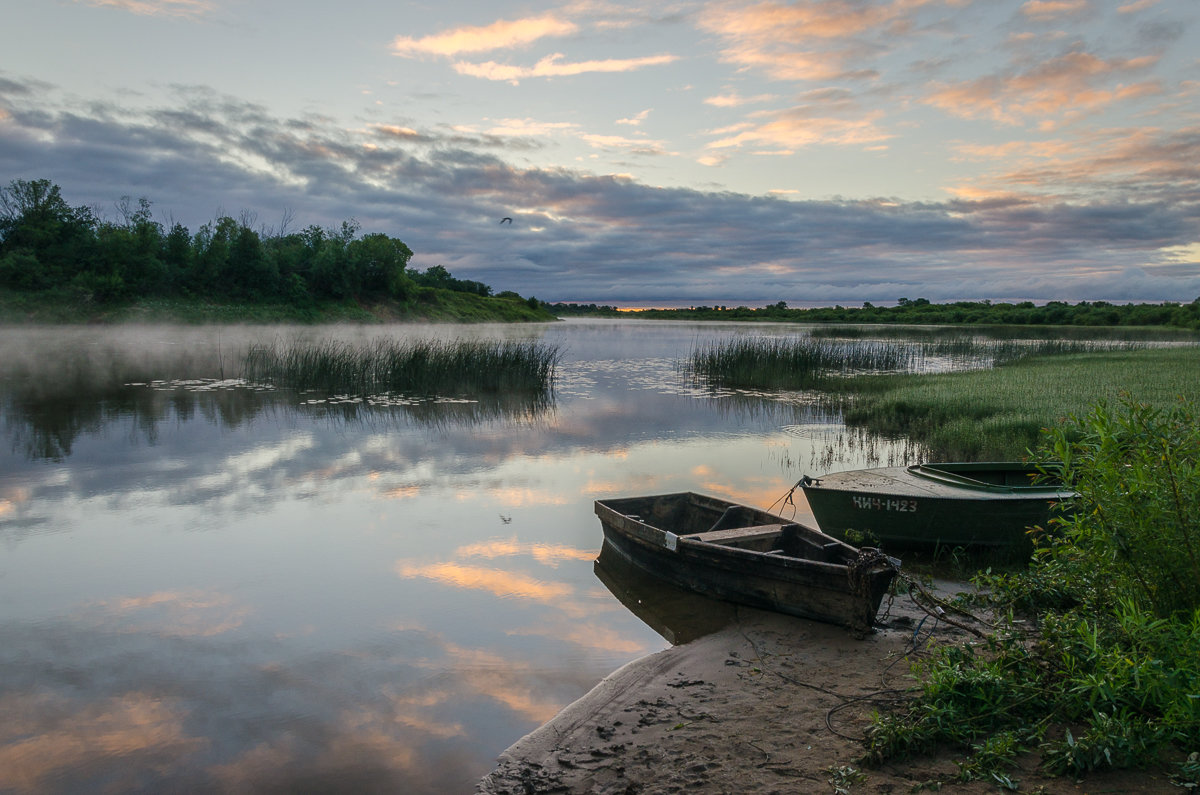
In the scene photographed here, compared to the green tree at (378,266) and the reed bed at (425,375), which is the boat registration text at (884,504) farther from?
the green tree at (378,266)

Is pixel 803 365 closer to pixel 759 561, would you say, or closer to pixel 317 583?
pixel 759 561

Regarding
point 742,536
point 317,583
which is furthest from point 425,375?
point 742,536

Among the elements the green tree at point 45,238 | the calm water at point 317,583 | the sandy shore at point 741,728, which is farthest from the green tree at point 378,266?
the sandy shore at point 741,728

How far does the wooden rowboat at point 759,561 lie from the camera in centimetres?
504

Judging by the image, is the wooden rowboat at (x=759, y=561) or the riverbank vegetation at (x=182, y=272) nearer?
the wooden rowboat at (x=759, y=561)

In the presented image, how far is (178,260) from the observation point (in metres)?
50.4

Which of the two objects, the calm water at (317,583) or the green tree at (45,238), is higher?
the green tree at (45,238)

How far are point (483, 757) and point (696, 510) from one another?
4.14 metres

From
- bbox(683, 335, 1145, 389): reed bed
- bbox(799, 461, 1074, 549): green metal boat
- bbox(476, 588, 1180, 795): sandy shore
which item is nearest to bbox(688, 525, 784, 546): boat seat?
bbox(476, 588, 1180, 795): sandy shore

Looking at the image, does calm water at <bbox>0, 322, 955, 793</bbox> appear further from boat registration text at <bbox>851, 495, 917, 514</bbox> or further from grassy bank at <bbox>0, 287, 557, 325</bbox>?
grassy bank at <bbox>0, 287, 557, 325</bbox>

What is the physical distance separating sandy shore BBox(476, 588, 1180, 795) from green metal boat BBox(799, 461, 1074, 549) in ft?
5.42

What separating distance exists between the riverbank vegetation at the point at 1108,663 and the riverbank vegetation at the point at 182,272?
168ft

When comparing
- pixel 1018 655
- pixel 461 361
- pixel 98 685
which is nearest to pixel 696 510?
pixel 1018 655

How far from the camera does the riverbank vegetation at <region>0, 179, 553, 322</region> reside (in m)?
43.0
